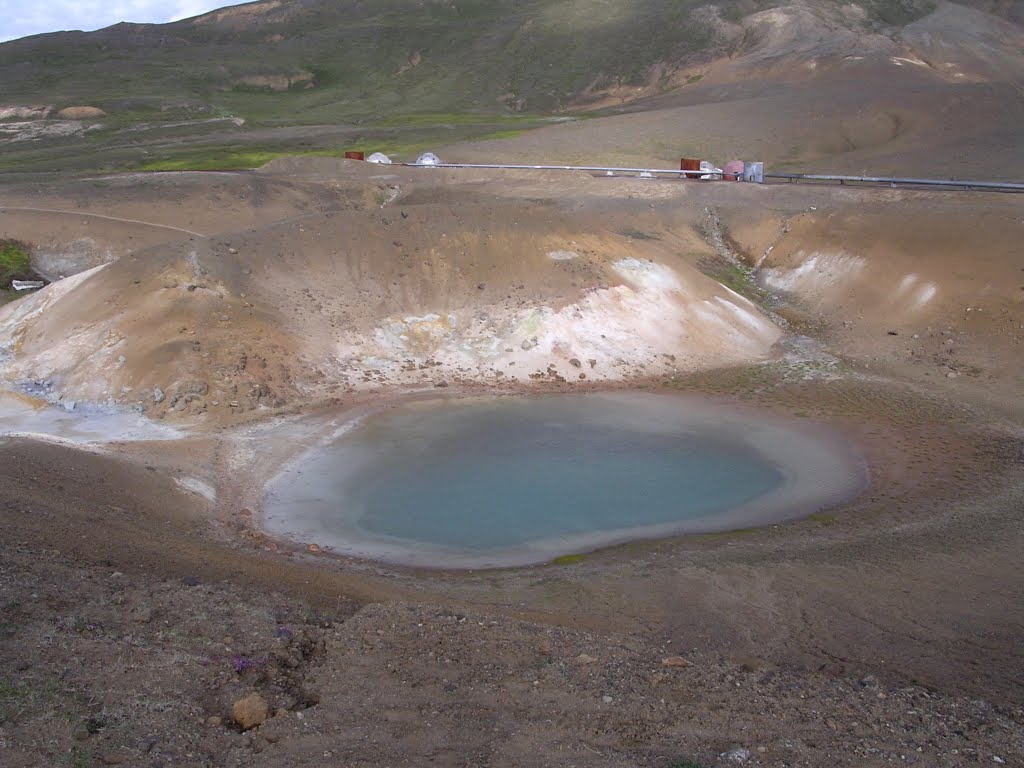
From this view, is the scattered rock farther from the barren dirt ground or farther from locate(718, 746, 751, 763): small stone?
locate(718, 746, 751, 763): small stone

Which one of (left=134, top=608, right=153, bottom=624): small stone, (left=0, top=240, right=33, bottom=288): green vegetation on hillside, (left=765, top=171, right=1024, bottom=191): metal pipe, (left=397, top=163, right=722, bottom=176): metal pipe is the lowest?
(left=134, top=608, right=153, bottom=624): small stone

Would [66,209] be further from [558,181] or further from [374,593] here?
[374,593]

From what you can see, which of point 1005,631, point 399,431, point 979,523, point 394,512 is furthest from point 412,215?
point 1005,631

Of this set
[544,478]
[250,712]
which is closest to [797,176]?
[544,478]

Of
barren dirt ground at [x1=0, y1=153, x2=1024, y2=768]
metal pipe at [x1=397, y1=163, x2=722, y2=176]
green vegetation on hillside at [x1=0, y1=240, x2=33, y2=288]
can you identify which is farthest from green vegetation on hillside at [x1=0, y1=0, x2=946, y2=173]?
barren dirt ground at [x1=0, y1=153, x2=1024, y2=768]

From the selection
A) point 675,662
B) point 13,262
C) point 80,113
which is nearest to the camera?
point 675,662

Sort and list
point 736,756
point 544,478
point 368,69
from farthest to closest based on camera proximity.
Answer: point 368,69
point 544,478
point 736,756

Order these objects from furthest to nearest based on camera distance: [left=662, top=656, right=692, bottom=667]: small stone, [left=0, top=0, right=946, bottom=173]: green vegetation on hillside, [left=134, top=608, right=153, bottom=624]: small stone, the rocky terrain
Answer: [left=0, top=0, right=946, bottom=173]: green vegetation on hillside
[left=662, top=656, right=692, bottom=667]: small stone
[left=134, top=608, right=153, bottom=624]: small stone
the rocky terrain

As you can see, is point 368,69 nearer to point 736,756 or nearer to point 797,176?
point 797,176
